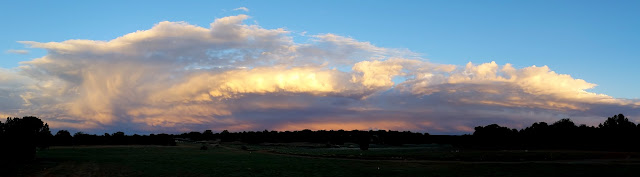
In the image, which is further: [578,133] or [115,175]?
[578,133]

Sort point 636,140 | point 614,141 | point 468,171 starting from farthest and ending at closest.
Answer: point 614,141 < point 636,140 < point 468,171

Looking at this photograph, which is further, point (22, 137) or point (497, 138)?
point (497, 138)

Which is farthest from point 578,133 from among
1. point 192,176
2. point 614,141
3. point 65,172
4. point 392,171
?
point 65,172

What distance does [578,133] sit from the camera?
419ft

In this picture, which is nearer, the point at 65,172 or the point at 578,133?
the point at 65,172

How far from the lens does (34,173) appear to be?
49.2 meters

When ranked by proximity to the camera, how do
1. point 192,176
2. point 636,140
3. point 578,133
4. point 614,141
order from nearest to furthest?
1. point 192,176
2. point 636,140
3. point 614,141
4. point 578,133

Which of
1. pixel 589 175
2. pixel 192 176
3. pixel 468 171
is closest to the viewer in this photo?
pixel 589 175

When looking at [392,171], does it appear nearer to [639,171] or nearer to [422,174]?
[422,174]

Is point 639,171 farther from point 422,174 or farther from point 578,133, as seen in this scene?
point 578,133

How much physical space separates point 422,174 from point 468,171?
6828 millimetres

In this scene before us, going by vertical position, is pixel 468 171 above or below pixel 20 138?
below

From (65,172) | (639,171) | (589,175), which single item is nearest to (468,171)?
(589,175)

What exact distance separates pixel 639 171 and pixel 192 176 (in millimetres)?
46202
